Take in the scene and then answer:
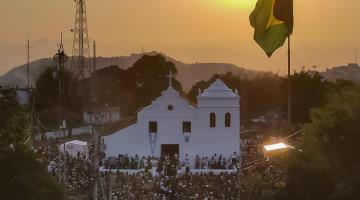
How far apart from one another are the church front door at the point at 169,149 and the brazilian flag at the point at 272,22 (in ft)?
119

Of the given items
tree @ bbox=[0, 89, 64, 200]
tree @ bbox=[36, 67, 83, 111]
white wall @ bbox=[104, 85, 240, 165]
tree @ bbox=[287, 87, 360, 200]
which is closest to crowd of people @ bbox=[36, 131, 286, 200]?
tree @ bbox=[287, 87, 360, 200]

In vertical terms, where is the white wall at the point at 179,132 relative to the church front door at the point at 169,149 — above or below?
above

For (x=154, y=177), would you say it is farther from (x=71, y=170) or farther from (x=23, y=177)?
(x=23, y=177)

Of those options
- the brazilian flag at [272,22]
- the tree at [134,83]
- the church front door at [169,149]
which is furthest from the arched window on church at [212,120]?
the brazilian flag at [272,22]

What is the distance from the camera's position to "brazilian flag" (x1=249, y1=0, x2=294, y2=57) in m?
2.60

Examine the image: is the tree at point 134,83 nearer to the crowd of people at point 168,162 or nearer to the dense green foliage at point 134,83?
the dense green foliage at point 134,83

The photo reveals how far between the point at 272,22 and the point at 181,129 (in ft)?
119

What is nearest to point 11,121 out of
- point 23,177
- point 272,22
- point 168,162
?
point 23,177

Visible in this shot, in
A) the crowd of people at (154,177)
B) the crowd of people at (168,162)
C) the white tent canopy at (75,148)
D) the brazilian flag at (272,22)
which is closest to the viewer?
the brazilian flag at (272,22)

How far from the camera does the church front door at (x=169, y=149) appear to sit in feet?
128

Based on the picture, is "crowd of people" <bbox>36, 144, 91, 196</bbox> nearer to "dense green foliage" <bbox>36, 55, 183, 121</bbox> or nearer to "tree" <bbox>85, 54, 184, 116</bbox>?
"dense green foliage" <bbox>36, 55, 183, 121</bbox>

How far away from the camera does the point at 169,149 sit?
39.2 meters

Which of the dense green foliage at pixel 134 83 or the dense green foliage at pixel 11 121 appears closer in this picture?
the dense green foliage at pixel 11 121

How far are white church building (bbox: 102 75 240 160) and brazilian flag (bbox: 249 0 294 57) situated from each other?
35.4m
